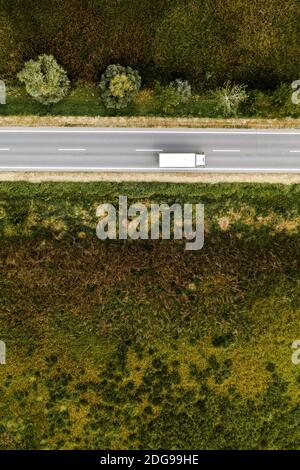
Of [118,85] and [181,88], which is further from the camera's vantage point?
[181,88]

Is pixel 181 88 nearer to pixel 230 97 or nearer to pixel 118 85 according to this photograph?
pixel 230 97

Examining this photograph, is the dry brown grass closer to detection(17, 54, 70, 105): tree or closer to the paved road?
the paved road

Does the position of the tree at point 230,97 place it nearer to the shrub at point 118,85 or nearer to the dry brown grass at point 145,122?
the dry brown grass at point 145,122

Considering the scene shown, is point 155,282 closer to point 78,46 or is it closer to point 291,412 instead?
point 291,412

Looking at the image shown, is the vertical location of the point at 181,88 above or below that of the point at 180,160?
above

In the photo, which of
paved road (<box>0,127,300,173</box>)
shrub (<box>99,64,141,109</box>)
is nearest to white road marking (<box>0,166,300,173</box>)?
paved road (<box>0,127,300,173</box>)

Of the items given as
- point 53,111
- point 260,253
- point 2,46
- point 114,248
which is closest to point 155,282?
point 114,248

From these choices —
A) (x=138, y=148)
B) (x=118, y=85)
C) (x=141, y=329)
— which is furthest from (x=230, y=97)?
(x=141, y=329)
